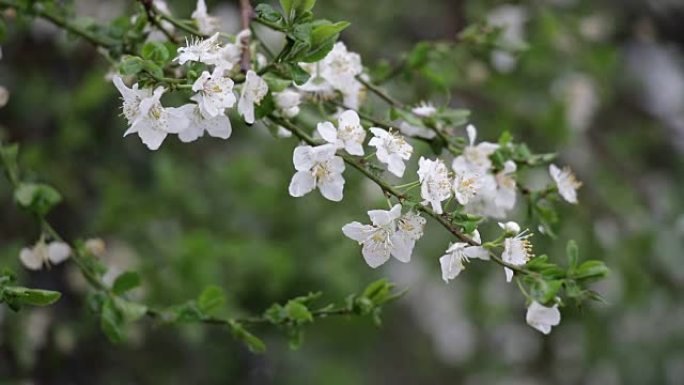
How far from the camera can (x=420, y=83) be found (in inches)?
93.0

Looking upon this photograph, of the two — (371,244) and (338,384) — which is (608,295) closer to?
(338,384)

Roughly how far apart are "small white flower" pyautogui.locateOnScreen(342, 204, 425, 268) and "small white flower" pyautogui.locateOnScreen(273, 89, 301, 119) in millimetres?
152

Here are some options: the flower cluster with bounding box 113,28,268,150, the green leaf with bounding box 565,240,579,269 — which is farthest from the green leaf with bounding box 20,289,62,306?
the green leaf with bounding box 565,240,579,269

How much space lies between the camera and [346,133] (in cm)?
104

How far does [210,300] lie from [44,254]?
229 mm

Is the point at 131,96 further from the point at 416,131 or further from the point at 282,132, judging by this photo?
the point at 416,131

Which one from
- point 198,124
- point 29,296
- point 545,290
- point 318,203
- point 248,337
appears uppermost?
point 198,124

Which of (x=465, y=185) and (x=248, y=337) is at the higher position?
(x=465, y=185)

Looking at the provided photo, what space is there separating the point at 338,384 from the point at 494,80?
110 centimetres

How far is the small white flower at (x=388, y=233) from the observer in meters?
1.01

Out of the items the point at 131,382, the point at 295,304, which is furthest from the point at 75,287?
the point at 295,304

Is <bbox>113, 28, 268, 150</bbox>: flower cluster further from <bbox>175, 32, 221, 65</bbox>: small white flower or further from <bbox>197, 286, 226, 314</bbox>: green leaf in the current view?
<bbox>197, 286, 226, 314</bbox>: green leaf

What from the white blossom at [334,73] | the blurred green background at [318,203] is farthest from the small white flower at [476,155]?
the blurred green background at [318,203]

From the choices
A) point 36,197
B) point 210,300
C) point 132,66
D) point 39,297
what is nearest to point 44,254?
point 36,197
